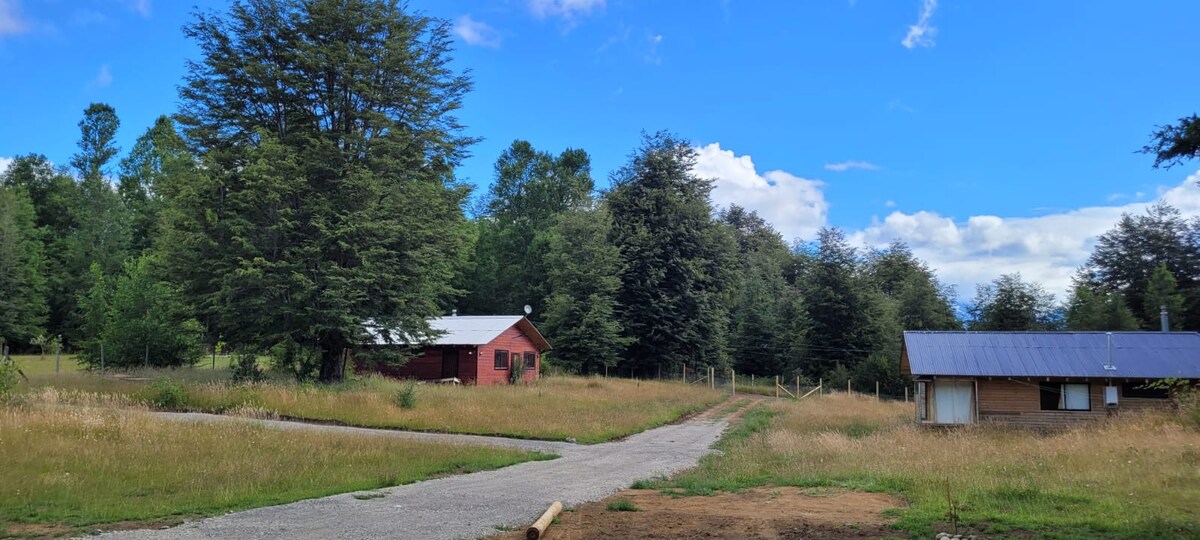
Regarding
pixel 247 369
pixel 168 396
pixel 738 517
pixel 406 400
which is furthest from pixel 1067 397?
pixel 247 369

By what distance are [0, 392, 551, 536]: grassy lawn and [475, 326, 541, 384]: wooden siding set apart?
21902 mm

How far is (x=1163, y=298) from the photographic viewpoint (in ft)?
166

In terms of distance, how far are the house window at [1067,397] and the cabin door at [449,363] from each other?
1052 inches

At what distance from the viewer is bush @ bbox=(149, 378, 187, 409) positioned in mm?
22484

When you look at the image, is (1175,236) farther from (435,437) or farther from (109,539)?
(109,539)

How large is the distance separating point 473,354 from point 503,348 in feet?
9.85

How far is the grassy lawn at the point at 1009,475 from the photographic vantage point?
864 cm

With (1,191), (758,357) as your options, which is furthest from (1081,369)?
(1,191)

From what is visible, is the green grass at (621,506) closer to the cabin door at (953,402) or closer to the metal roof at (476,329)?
the cabin door at (953,402)

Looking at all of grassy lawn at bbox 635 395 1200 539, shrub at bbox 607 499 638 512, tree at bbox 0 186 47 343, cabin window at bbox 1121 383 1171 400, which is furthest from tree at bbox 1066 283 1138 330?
tree at bbox 0 186 47 343

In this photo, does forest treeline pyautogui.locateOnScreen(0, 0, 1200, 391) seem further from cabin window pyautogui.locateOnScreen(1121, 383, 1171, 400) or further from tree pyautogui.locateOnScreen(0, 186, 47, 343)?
cabin window pyautogui.locateOnScreen(1121, 383, 1171, 400)

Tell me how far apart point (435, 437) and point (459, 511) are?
958cm

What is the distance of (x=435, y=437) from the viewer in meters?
18.8

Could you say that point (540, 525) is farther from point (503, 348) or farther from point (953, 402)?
point (503, 348)
